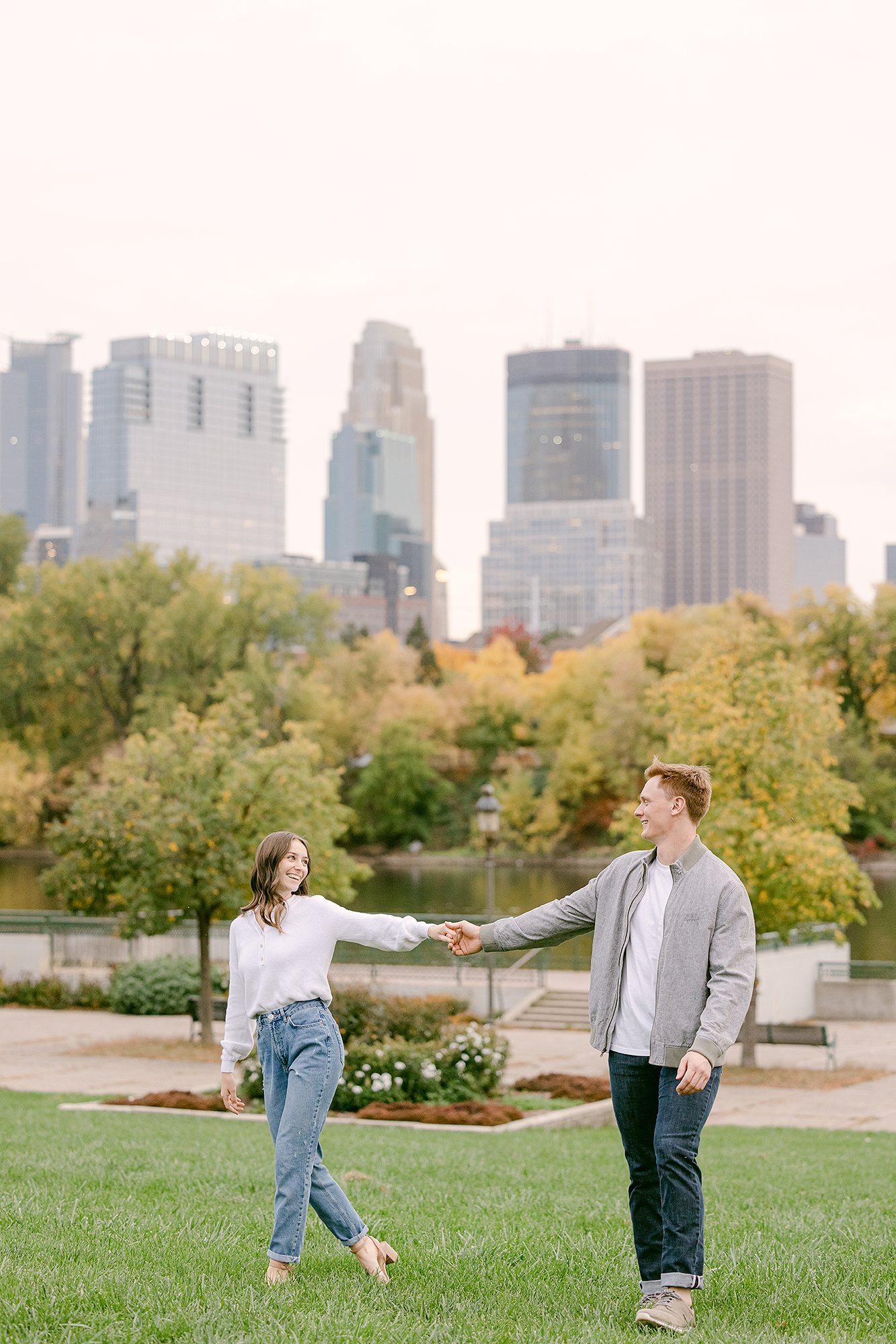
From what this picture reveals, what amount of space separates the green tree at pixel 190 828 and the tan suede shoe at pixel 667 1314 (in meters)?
19.0

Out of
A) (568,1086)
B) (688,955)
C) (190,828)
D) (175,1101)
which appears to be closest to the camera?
(688,955)

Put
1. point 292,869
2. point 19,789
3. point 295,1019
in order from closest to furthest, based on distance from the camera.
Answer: point 295,1019 < point 292,869 < point 19,789

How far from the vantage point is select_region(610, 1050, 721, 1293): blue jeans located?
5.23 m

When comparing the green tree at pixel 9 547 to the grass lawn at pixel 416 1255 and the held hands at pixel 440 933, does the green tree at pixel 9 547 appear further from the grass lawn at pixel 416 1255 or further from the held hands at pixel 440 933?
the held hands at pixel 440 933

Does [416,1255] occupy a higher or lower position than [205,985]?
higher

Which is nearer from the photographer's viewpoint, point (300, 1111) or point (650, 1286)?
point (650, 1286)

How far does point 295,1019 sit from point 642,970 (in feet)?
4.16

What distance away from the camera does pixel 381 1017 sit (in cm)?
1864

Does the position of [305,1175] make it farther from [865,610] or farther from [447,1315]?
[865,610]

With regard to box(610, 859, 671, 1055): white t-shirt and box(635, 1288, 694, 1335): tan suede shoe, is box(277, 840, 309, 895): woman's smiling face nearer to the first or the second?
box(610, 859, 671, 1055): white t-shirt

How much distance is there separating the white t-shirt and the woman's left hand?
0.77 meters

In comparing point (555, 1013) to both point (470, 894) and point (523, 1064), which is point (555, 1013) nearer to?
point (523, 1064)

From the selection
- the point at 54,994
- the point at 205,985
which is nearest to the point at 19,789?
the point at 54,994

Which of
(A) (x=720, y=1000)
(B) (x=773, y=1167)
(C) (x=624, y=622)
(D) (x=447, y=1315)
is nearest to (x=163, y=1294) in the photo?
(D) (x=447, y=1315)
